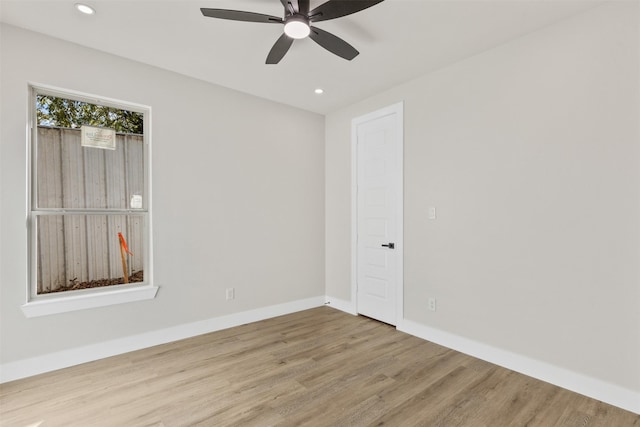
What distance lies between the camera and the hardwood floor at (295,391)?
77.9 inches

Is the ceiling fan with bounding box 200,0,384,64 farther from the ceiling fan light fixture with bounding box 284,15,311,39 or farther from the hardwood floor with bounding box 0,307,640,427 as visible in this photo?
the hardwood floor with bounding box 0,307,640,427

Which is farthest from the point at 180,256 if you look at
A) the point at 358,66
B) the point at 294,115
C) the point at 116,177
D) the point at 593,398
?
the point at 593,398

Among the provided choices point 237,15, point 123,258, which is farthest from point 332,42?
point 123,258

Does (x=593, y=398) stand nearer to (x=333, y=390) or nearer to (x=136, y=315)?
(x=333, y=390)

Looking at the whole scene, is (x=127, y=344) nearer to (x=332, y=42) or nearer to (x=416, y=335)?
(x=416, y=335)

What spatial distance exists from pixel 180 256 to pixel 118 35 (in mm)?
2056

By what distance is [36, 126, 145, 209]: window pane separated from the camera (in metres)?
2.66

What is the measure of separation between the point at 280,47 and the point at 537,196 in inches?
91.8

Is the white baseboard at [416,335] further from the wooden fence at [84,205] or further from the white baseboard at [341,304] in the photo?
the white baseboard at [341,304]

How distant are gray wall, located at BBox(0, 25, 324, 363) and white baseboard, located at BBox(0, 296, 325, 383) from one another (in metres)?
0.05

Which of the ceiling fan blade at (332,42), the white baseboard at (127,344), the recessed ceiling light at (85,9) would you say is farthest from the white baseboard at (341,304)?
the recessed ceiling light at (85,9)

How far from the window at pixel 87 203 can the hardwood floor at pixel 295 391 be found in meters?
0.67

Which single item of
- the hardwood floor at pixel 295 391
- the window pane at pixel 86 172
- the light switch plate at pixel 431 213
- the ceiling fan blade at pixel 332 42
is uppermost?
the ceiling fan blade at pixel 332 42

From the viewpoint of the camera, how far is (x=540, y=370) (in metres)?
2.43
